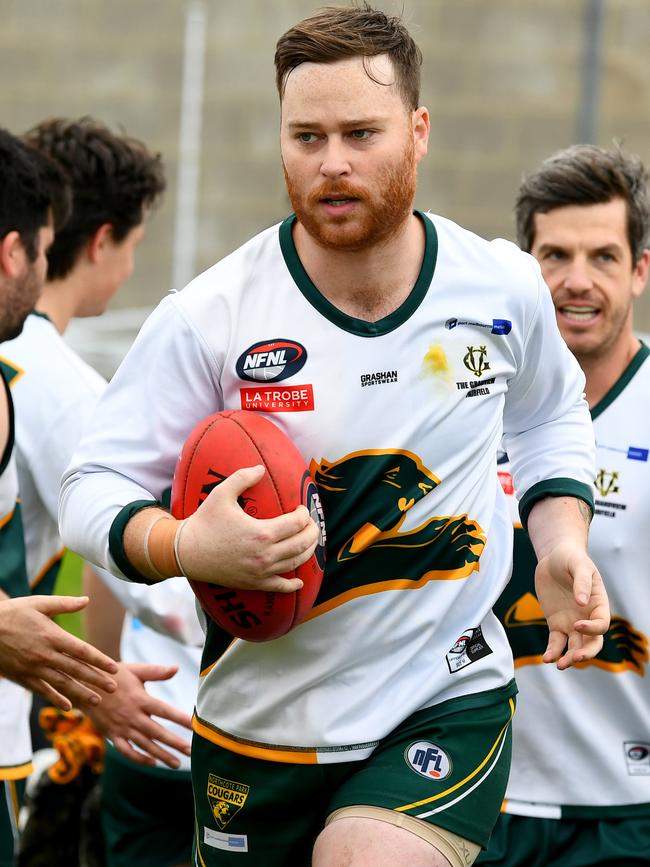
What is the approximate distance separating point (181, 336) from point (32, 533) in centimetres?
155

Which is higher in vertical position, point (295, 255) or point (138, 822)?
point (295, 255)

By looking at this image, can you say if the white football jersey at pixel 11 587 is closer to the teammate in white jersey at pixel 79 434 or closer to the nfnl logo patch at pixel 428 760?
the teammate in white jersey at pixel 79 434

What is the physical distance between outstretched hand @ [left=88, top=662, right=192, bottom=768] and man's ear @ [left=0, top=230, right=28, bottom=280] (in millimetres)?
1289

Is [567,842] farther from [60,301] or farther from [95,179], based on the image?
[95,179]

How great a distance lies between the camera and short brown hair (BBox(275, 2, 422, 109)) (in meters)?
3.13

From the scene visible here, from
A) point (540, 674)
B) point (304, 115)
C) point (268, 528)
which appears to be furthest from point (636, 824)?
point (304, 115)

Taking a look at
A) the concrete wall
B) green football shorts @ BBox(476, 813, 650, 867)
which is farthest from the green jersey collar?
the concrete wall

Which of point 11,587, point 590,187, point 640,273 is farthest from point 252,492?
point 640,273

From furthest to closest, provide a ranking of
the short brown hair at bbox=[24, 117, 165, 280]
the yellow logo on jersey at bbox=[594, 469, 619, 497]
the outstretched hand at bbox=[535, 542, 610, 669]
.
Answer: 1. the short brown hair at bbox=[24, 117, 165, 280]
2. the yellow logo on jersey at bbox=[594, 469, 619, 497]
3. the outstretched hand at bbox=[535, 542, 610, 669]

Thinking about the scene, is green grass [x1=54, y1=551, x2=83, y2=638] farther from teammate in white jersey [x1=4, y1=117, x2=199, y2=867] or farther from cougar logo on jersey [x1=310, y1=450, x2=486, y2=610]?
cougar logo on jersey [x1=310, y1=450, x2=486, y2=610]

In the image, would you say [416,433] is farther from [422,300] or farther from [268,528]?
[268,528]

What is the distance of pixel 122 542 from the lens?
2.98 metres

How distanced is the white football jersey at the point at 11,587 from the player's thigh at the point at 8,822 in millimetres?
32

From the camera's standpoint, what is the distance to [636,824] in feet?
13.6
